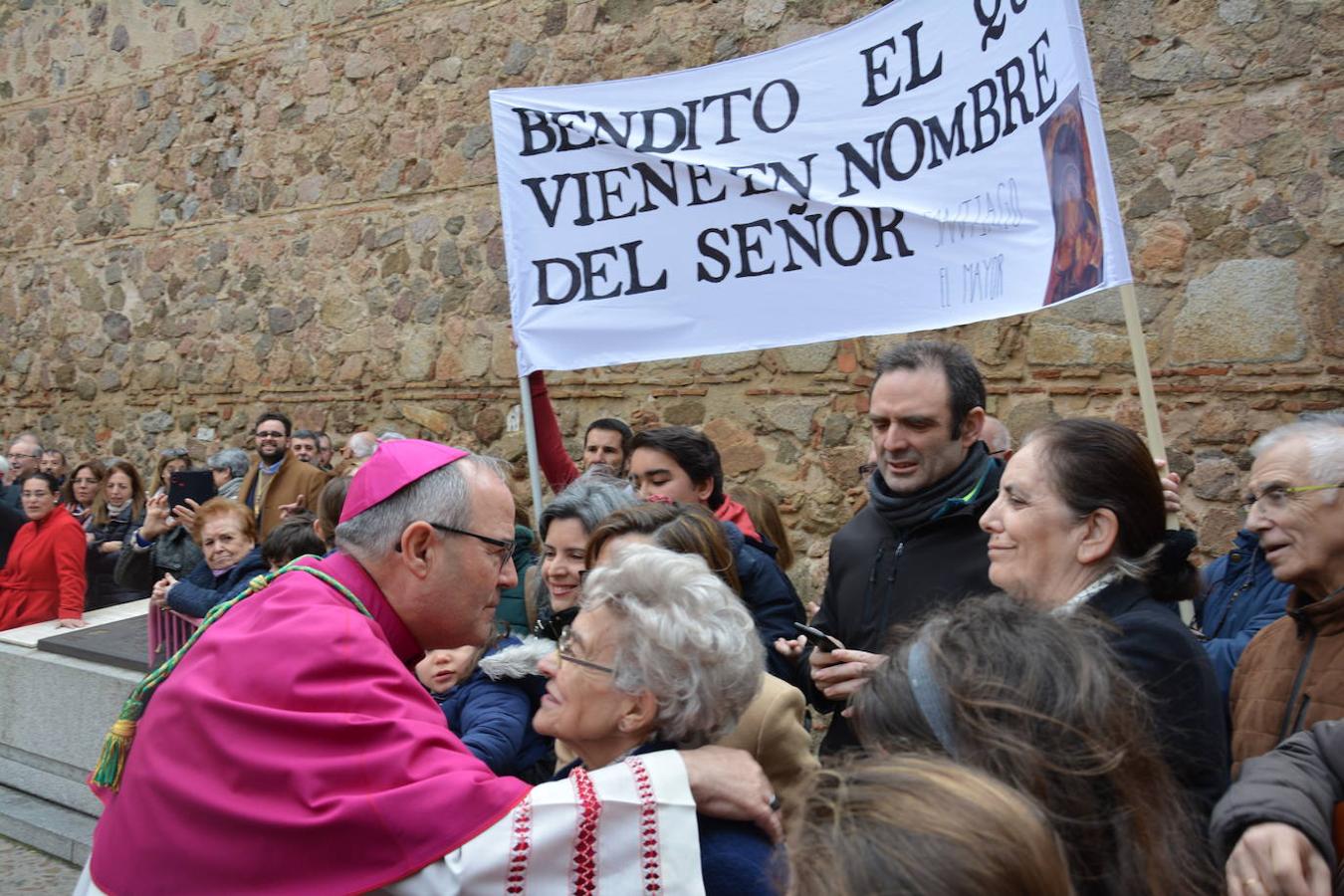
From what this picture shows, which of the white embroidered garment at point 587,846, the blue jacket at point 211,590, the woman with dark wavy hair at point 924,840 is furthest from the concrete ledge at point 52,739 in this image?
the woman with dark wavy hair at point 924,840

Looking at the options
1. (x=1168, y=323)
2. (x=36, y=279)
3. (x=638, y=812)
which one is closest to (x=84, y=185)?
(x=36, y=279)

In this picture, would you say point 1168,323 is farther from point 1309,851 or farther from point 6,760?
point 6,760

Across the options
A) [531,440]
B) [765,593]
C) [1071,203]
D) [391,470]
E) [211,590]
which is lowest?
[765,593]

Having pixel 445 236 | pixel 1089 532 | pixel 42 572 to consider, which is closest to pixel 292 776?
pixel 1089 532

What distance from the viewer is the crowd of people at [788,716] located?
1.51m

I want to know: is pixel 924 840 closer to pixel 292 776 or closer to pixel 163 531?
pixel 292 776

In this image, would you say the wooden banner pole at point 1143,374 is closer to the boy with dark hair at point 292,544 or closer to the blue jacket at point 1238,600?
the blue jacket at point 1238,600

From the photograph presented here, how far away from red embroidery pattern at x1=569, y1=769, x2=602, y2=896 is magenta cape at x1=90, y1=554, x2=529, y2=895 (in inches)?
4.1

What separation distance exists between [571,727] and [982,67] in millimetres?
2597

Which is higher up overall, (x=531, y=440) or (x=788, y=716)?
(x=531, y=440)

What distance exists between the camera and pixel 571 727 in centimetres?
226

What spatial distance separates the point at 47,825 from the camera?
5156 mm

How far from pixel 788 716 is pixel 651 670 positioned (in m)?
0.48

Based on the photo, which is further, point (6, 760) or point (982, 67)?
point (6, 760)
